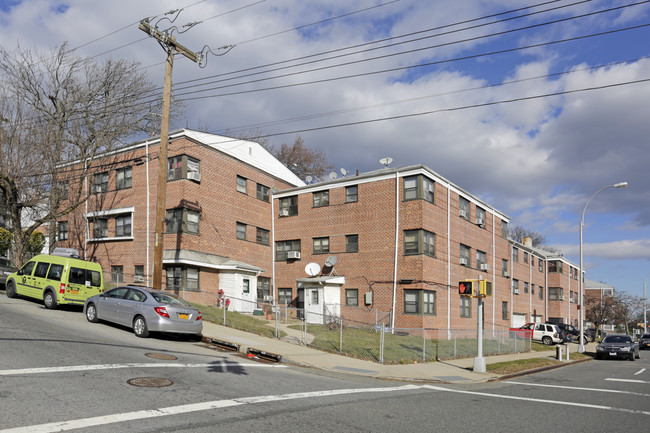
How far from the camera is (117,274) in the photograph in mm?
30516

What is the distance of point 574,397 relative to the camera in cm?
1222

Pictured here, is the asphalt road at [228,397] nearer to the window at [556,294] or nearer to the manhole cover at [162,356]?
the manhole cover at [162,356]

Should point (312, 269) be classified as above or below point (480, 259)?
below

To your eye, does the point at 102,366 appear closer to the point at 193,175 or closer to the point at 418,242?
the point at 193,175

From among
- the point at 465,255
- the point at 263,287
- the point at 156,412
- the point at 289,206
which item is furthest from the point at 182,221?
the point at 156,412

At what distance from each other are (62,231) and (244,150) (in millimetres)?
14259

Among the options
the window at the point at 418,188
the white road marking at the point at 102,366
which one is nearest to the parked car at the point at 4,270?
the white road marking at the point at 102,366

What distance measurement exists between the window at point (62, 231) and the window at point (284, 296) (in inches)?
615

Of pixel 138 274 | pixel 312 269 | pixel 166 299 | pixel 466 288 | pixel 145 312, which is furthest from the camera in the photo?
pixel 312 269

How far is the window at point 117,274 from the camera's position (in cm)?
3080

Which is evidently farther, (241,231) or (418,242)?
(241,231)

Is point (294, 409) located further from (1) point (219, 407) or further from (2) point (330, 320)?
(2) point (330, 320)

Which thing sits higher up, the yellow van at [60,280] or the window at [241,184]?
the window at [241,184]

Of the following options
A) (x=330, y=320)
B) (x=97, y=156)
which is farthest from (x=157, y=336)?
(x=97, y=156)
